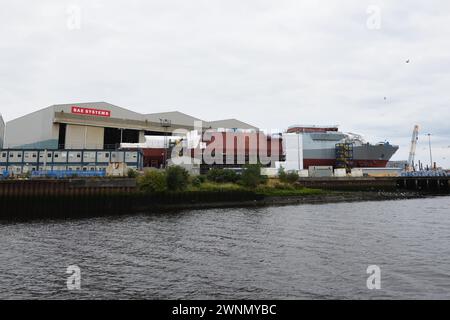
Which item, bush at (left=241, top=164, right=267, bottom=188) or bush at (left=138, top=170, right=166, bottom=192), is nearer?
bush at (left=138, top=170, right=166, bottom=192)

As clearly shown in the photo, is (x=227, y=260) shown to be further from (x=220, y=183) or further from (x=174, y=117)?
(x=174, y=117)

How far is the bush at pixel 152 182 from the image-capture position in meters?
45.8

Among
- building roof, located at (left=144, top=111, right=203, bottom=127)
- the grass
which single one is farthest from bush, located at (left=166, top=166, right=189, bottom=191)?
building roof, located at (left=144, top=111, right=203, bottom=127)

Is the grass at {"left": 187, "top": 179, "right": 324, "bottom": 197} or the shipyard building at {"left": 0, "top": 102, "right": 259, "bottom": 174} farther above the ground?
the shipyard building at {"left": 0, "top": 102, "right": 259, "bottom": 174}

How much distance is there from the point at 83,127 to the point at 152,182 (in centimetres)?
3656

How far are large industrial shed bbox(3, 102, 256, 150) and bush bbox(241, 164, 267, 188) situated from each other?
2880 cm

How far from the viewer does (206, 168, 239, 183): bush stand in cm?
5669

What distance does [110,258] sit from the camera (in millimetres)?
17844

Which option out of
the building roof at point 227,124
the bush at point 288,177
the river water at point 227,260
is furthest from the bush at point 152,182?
the building roof at point 227,124

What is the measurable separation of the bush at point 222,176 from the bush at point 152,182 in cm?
1156

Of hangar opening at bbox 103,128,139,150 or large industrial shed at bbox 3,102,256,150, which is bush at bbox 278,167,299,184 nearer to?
large industrial shed at bbox 3,102,256,150

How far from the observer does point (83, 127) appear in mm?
73750

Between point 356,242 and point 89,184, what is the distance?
1352 inches

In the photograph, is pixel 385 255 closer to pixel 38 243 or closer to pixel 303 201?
pixel 38 243
